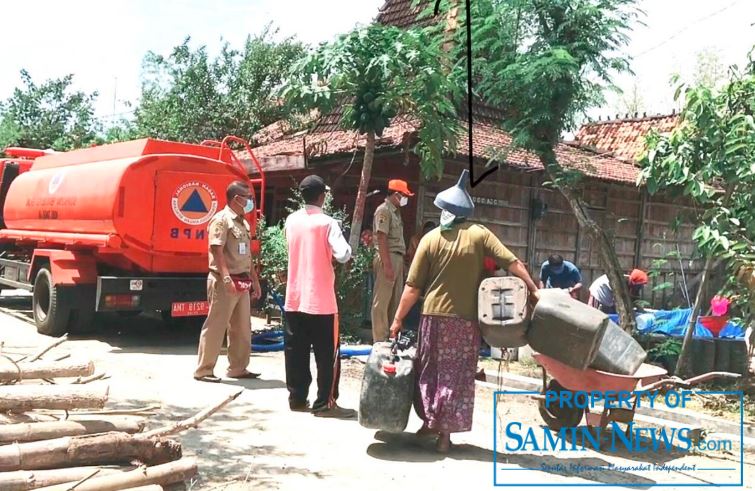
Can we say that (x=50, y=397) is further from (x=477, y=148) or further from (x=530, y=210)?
(x=530, y=210)

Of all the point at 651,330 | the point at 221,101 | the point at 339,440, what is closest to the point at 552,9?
the point at 651,330

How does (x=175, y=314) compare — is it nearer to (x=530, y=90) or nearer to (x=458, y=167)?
(x=530, y=90)

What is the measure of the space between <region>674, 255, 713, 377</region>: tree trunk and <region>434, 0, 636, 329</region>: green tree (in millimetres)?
741

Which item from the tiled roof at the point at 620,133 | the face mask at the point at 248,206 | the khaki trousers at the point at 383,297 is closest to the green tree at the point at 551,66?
the khaki trousers at the point at 383,297

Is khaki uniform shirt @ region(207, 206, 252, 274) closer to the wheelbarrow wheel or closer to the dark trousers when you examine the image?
the dark trousers

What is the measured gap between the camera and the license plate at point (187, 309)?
8242 millimetres

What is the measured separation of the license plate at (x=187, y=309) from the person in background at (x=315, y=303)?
319 cm

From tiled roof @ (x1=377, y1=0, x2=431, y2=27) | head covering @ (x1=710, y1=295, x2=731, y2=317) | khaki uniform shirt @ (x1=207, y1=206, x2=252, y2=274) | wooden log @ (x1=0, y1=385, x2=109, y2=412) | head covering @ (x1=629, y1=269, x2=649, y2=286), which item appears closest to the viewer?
wooden log @ (x1=0, y1=385, x2=109, y2=412)

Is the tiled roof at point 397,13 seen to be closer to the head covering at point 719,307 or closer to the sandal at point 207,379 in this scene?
the head covering at point 719,307

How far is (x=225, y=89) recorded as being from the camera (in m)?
17.5

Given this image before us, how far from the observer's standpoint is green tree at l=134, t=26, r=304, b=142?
17109mm

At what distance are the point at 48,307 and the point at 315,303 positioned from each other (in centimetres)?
514

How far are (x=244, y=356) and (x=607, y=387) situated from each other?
3.55 meters

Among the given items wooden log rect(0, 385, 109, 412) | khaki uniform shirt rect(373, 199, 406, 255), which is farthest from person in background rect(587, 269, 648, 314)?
wooden log rect(0, 385, 109, 412)
